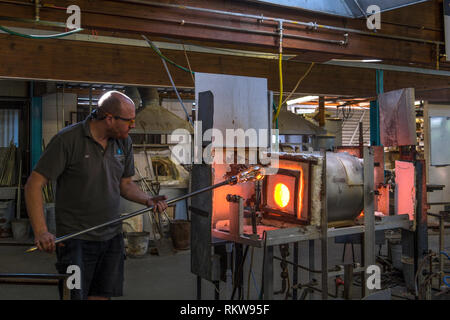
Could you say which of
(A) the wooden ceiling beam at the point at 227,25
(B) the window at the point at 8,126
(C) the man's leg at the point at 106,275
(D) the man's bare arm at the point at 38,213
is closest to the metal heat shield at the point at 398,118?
(A) the wooden ceiling beam at the point at 227,25

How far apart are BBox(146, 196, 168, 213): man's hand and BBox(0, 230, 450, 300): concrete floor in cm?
119

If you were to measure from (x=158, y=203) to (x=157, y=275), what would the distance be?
275cm

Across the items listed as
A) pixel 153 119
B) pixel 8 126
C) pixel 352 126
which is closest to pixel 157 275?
pixel 153 119

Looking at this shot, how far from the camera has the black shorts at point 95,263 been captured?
2277 mm

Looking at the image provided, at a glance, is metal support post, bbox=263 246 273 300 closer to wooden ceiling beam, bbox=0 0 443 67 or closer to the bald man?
the bald man

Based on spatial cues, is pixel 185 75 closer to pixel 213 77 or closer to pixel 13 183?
pixel 213 77

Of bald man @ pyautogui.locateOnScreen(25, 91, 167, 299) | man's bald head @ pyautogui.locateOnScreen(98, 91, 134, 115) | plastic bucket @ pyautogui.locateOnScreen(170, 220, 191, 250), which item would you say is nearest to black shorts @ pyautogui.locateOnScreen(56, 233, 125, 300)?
bald man @ pyautogui.locateOnScreen(25, 91, 167, 299)

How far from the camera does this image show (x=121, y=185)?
2635 millimetres

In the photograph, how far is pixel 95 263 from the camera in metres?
2.37

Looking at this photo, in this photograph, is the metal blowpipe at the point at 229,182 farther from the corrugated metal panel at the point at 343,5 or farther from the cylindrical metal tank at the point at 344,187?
the corrugated metal panel at the point at 343,5

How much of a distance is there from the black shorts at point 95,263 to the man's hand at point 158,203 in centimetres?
26

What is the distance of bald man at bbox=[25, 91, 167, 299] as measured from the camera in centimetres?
226

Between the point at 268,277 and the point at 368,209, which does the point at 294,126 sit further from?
the point at 268,277

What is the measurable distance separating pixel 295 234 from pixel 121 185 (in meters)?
1.10
